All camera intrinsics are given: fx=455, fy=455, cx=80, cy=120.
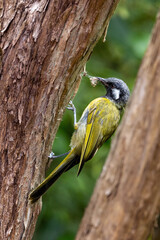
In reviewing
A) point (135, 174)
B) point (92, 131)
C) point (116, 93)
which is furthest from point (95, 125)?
point (135, 174)

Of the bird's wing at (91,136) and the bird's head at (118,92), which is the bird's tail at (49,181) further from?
the bird's head at (118,92)

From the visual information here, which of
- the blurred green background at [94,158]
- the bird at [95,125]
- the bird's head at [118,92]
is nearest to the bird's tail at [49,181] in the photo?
the bird at [95,125]

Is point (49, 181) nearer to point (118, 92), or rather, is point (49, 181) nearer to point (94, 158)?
point (118, 92)

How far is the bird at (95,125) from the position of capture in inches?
184

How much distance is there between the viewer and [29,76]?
364 cm

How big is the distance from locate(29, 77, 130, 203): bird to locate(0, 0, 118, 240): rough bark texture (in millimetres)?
606

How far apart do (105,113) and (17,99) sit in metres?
1.74

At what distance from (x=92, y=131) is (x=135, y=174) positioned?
261 cm

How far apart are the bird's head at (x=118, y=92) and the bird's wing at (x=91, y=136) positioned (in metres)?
0.41

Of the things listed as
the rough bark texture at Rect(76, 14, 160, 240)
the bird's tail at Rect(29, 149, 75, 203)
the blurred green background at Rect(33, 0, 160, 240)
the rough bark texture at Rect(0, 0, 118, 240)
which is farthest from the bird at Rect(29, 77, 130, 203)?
the rough bark texture at Rect(76, 14, 160, 240)

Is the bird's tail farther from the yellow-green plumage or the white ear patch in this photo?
the white ear patch

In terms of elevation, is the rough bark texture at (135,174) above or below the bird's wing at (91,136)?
above

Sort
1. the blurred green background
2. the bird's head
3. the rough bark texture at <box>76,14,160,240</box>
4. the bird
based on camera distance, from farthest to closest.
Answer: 1. the blurred green background
2. the bird's head
3. the bird
4. the rough bark texture at <box>76,14,160,240</box>

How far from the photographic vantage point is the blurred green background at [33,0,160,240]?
5598mm
